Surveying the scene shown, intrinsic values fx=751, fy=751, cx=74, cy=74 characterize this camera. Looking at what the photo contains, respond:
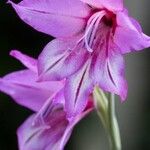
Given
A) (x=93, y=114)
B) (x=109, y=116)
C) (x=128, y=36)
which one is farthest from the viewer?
(x=93, y=114)

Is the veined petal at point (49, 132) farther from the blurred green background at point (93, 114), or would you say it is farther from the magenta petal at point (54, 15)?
the blurred green background at point (93, 114)

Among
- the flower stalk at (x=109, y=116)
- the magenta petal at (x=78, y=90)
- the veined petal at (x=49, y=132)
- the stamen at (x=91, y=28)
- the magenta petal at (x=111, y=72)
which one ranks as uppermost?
the stamen at (x=91, y=28)

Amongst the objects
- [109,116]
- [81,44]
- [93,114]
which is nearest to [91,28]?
[81,44]

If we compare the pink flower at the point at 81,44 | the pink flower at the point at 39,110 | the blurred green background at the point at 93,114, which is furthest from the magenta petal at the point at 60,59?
the blurred green background at the point at 93,114

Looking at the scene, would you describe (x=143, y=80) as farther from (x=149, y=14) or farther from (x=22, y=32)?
(x=22, y=32)

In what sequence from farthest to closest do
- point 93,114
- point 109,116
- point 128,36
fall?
point 93,114 → point 109,116 → point 128,36

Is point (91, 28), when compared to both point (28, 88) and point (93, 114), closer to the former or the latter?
point (28, 88)
